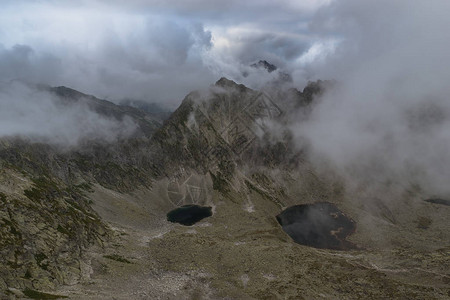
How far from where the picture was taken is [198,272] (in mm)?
121125

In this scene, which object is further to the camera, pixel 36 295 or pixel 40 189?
pixel 40 189

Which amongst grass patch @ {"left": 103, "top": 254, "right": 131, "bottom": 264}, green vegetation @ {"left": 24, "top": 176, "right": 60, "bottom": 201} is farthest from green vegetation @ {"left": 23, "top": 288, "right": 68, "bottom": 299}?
green vegetation @ {"left": 24, "top": 176, "right": 60, "bottom": 201}

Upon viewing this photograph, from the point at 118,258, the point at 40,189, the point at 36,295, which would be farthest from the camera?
the point at 40,189

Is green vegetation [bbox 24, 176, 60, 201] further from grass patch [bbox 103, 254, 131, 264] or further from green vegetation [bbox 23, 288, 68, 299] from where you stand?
green vegetation [bbox 23, 288, 68, 299]

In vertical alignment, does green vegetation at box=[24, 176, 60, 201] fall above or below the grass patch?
above

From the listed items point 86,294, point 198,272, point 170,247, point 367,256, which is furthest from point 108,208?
point 367,256

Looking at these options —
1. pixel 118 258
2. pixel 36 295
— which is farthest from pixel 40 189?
pixel 36 295

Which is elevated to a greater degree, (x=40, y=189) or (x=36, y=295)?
(x=40, y=189)

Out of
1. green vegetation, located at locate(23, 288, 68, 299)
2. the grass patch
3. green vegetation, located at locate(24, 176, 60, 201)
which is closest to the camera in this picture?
green vegetation, located at locate(23, 288, 68, 299)

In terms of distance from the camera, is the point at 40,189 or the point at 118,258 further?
the point at 40,189

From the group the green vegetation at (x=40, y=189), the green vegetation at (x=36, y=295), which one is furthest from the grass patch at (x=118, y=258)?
the green vegetation at (x=40, y=189)

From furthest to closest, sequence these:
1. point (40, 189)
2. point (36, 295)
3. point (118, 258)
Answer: point (40, 189)
point (118, 258)
point (36, 295)

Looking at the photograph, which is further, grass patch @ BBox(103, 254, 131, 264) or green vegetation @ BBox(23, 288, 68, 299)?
grass patch @ BBox(103, 254, 131, 264)

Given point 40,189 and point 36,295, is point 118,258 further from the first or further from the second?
point 40,189
